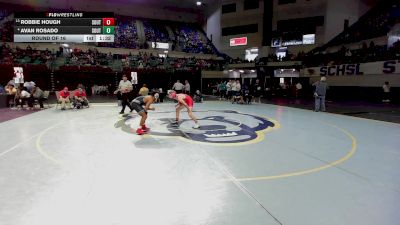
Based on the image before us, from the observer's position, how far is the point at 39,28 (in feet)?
38.9

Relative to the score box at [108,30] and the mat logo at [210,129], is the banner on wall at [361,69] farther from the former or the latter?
the score box at [108,30]

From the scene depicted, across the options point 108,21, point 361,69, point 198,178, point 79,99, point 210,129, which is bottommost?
point 198,178

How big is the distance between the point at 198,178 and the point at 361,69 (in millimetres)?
19208

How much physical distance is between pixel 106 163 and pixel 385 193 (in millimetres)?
4342

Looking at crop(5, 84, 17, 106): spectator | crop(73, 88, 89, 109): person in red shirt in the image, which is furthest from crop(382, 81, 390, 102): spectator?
crop(5, 84, 17, 106): spectator

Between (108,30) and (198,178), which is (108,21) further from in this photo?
(198,178)

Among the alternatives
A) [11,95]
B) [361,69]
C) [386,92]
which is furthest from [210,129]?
[361,69]

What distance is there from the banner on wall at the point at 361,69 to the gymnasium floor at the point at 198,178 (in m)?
12.3

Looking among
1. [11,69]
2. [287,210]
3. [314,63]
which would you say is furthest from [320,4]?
[287,210]

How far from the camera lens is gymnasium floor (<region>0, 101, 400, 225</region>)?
3.14m

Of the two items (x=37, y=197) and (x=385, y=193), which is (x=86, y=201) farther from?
(x=385, y=193)

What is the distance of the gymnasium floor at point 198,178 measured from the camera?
314 cm

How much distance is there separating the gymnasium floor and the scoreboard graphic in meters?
5.48

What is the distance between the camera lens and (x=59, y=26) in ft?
38.9
